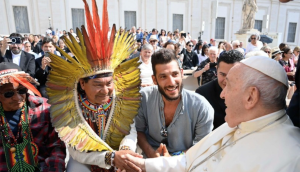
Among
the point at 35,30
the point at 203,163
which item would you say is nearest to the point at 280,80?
the point at 203,163

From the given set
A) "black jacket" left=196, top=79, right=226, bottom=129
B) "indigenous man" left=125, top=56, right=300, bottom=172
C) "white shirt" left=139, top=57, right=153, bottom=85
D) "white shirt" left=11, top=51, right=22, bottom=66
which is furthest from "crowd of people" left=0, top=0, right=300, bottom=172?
"white shirt" left=11, top=51, right=22, bottom=66

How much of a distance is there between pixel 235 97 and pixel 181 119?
85cm

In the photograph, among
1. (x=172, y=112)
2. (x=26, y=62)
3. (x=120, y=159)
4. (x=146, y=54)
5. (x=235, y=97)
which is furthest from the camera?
(x=146, y=54)

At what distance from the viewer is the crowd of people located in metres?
1.31

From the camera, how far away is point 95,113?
2.02 m

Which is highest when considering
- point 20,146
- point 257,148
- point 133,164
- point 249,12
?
point 249,12

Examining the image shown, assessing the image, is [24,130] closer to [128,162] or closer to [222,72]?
[128,162]

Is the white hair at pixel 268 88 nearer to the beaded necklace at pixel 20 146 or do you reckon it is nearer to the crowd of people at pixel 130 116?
the crowd of people at pixel 130 116

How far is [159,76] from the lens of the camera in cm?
215

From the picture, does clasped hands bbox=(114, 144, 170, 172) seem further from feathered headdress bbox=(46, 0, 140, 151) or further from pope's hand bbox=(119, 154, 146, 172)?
feathered headdress bbox=(46, 0, 140, 151)

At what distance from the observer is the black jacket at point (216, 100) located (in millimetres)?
2652

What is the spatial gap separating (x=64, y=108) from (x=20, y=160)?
21.4 inches

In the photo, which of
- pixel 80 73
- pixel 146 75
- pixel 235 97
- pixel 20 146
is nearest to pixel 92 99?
pixel 80 73

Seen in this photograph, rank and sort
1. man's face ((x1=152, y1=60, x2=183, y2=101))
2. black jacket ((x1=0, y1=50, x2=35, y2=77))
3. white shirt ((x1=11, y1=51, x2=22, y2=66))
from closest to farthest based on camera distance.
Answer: man's face ((x1=152, y1=60, x2=183, y2=101)), black jacket ((x1=0, y1=50, x2=35, y2=77)), white shirt ((x1=11, y1=51, x2=22, y2=66))
